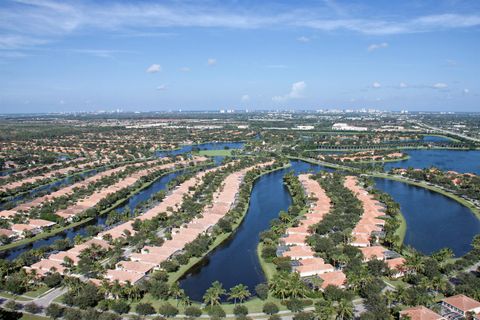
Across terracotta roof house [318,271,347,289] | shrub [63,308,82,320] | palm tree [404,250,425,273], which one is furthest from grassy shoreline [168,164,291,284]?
palm tree [404,250,425,273]

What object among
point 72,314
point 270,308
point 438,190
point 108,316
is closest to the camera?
point 108,316

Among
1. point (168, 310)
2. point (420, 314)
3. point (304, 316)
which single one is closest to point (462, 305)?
point (420, 314)

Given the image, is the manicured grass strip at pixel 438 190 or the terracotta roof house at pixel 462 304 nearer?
the terracotta roof house at pixel 462 304

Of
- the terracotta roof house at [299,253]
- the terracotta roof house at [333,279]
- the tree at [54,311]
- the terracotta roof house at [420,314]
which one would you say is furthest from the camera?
the terracotta roof house at [299,253]

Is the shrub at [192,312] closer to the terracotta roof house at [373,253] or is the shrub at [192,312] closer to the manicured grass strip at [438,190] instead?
the terracotta roof house at [373,253]

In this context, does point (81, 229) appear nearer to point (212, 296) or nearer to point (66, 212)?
point (66, 212)

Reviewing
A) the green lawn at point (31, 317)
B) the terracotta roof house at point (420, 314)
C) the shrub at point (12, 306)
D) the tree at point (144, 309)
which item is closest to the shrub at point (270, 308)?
the tree at point (144, 309)

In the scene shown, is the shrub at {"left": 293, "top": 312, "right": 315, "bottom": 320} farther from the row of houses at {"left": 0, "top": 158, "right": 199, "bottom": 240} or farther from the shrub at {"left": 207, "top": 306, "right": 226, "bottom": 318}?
the row of houses at {"left": 0, "top": 158, "right": 199, "bottom": 240}
